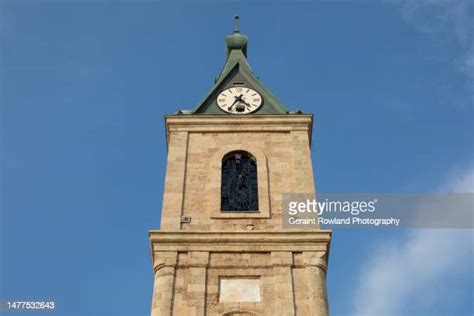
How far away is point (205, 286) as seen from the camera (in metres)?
23.2

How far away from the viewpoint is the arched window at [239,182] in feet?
87.2

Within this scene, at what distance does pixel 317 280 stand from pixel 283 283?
1.05 meters

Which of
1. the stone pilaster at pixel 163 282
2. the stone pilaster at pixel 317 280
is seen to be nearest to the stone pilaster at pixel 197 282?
the stone pilaster at pixel 163 282

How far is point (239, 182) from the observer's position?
90.3 ft

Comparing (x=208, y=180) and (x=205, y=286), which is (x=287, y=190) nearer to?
(x=208, y=180)

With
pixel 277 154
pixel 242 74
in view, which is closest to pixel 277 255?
pixel 277 154

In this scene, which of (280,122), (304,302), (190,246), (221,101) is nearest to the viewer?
(304,302)

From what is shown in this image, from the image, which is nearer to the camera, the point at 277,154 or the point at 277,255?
the point at 277,255

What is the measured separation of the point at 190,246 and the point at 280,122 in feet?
24.5

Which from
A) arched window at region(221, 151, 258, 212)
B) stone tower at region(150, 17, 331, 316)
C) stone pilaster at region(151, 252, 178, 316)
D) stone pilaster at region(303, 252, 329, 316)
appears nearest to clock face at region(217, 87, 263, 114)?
stone tower at region(150, 17, 331, 316)

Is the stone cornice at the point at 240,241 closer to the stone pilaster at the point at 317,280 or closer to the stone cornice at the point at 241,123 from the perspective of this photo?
the stone pilaster at the point at 317,280

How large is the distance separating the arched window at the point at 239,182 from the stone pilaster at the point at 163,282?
3078 mm

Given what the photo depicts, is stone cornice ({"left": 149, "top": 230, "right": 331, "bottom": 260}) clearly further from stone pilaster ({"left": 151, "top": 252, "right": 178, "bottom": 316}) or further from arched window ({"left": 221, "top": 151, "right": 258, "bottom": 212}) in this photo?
arched window ({"left": 221, "top": 151, "right": 258, "bottom": 212})

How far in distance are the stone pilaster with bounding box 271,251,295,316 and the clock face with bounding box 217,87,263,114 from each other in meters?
8.43
